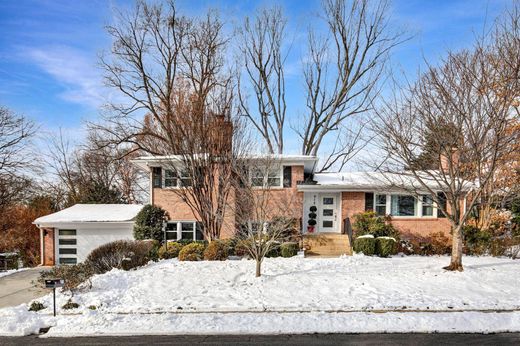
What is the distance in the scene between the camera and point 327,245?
16.0 metres

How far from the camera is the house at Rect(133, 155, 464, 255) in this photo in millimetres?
17266

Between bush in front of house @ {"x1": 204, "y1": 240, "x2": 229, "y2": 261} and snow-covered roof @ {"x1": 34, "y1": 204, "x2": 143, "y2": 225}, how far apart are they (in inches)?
249

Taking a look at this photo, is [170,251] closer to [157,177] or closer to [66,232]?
[157,177]

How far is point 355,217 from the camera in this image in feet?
55.6

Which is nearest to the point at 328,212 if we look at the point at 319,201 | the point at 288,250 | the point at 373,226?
the point at 319,201

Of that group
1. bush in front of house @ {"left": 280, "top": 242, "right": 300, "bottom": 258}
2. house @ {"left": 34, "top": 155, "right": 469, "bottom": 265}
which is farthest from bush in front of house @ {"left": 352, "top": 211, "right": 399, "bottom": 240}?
bush in front of house @ {"left": 280, "top": 242, "right": 300, "bottom": 258}

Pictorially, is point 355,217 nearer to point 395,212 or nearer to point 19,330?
point 395,212

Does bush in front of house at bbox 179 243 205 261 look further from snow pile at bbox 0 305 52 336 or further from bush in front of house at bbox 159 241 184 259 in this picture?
snow pile at bbox 0 305 52 336

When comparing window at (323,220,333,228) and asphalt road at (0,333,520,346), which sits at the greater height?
window at (323,220,333,228)

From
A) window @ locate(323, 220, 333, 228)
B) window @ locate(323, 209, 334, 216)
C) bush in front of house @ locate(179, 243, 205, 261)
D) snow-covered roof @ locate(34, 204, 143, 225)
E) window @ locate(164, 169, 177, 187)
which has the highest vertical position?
window @ locate(164, 169, 177, 187)

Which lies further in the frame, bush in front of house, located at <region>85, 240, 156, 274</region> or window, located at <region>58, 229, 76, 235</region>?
window, located at <region>58, 229, 76, 235</region>

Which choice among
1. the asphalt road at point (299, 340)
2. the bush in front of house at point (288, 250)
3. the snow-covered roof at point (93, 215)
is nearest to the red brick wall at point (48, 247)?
the snow-covered roof at point (93, 215)

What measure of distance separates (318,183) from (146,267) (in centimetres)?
926

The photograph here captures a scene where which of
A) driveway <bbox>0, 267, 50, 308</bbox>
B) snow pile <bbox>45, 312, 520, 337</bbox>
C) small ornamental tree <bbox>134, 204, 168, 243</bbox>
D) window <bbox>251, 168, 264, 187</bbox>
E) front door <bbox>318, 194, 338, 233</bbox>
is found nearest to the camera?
snow pile <bbox>45, 312, 520, 337</bbox>
